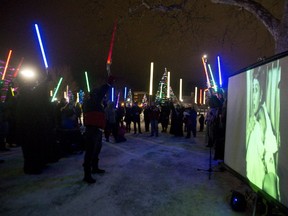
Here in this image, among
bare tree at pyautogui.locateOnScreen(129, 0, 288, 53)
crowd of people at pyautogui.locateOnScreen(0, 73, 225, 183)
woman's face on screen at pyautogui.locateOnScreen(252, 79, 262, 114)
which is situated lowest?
crowd of people at pyautogui.locateOnScreen(0, 73, 225, 183)

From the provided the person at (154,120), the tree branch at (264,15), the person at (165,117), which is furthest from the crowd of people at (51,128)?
the person at (165,117)

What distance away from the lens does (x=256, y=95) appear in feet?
11.2

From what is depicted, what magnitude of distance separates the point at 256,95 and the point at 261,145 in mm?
690

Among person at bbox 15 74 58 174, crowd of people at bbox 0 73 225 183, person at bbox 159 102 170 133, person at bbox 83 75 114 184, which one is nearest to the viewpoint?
person at bbox 83 75 114 184

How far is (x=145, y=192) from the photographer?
474 centimetres

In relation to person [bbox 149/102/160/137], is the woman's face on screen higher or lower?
higher

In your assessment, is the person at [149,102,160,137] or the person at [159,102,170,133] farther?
the person at [159,102,170,133]

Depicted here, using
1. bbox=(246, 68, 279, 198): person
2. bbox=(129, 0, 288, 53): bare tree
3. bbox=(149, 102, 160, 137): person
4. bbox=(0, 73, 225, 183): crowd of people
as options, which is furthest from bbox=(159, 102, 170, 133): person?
bbox=(246, 68, 279, 198): person

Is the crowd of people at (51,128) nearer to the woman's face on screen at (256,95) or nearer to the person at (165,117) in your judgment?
the woman's face on screen at (256,95)

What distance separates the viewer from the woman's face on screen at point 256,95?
336cm

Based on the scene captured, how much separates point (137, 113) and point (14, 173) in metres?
9.29

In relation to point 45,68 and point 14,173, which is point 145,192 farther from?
point 45,68

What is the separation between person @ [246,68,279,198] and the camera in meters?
2.99

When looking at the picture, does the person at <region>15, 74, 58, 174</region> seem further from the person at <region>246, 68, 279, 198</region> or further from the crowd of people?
the person at <region>246, 68, 279, 198</region>
